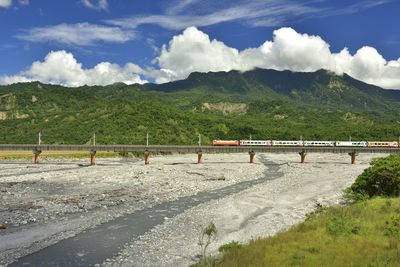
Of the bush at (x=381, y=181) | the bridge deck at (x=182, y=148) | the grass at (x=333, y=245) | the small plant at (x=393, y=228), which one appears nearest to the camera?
the grass at (x=333, y=245)

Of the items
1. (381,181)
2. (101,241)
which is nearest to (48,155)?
(101,241)

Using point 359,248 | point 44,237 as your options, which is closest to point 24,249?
point 44,237

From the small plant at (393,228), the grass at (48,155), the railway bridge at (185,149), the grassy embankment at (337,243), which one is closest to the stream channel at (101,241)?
the grassy embankment at (337,243)

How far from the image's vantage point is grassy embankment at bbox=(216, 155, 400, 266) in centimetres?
1512

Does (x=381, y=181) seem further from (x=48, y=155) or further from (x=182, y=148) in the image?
(x=48, y=155)

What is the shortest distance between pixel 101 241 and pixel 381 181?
93.1 feet

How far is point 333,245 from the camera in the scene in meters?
17.5

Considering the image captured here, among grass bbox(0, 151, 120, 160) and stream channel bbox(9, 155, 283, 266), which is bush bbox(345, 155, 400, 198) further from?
grass bbox(0, 151, 120, 160)

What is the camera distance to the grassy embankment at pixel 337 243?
15125mm

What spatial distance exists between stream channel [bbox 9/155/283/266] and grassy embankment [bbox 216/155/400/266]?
8787 mm

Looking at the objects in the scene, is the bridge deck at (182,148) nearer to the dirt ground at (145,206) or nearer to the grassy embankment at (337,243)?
the dirt ground at (145,206)

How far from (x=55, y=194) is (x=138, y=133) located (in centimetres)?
13504

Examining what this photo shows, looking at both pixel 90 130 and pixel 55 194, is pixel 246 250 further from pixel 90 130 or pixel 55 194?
pixel 90 130

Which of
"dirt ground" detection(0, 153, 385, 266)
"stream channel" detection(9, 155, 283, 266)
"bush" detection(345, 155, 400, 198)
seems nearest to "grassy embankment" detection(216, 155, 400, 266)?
"dirt ground" detection(0, 153, 385, 266)
